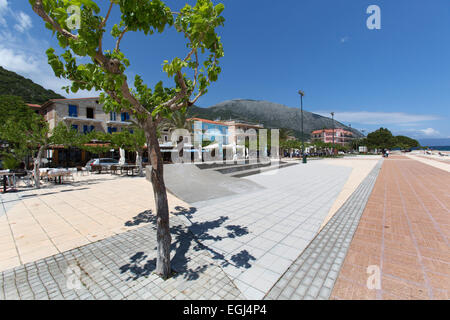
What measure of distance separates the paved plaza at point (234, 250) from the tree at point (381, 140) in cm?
8424

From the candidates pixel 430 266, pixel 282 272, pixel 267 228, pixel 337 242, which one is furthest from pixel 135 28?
pixel 430 266

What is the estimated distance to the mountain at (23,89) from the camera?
155 ft

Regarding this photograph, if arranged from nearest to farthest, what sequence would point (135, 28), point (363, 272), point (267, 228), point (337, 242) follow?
point (135, 28), point (363, 272), point (337, 242), point (267, 228)

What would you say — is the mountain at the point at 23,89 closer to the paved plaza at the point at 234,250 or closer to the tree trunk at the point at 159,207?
the paved plaza at the point at 234,250

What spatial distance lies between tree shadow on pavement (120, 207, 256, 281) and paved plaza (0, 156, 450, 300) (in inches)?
0.8

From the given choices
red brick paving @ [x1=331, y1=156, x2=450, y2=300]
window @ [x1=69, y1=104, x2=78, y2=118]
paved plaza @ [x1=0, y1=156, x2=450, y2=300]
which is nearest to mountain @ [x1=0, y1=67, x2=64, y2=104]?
window @ [x1=69, y1=104, x2=78, y2=118]

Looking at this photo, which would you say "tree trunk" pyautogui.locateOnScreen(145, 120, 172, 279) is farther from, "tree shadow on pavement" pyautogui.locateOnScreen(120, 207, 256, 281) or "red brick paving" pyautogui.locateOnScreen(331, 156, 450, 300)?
"red brick paving" pyautogui.locateOnScreen(331, 156, 450, 300)

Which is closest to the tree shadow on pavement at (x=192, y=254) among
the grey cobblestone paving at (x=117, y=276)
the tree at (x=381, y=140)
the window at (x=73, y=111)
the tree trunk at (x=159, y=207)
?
the grey cobblestone paving at (x=117, y=276)

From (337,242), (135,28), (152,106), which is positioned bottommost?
(337,242)

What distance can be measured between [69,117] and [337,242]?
32.6 meters

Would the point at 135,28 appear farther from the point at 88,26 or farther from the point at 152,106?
the point at 152,106

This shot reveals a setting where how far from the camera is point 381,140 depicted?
241 ft

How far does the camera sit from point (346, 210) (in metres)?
6.37

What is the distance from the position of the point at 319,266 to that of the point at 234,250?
61.4 inches
